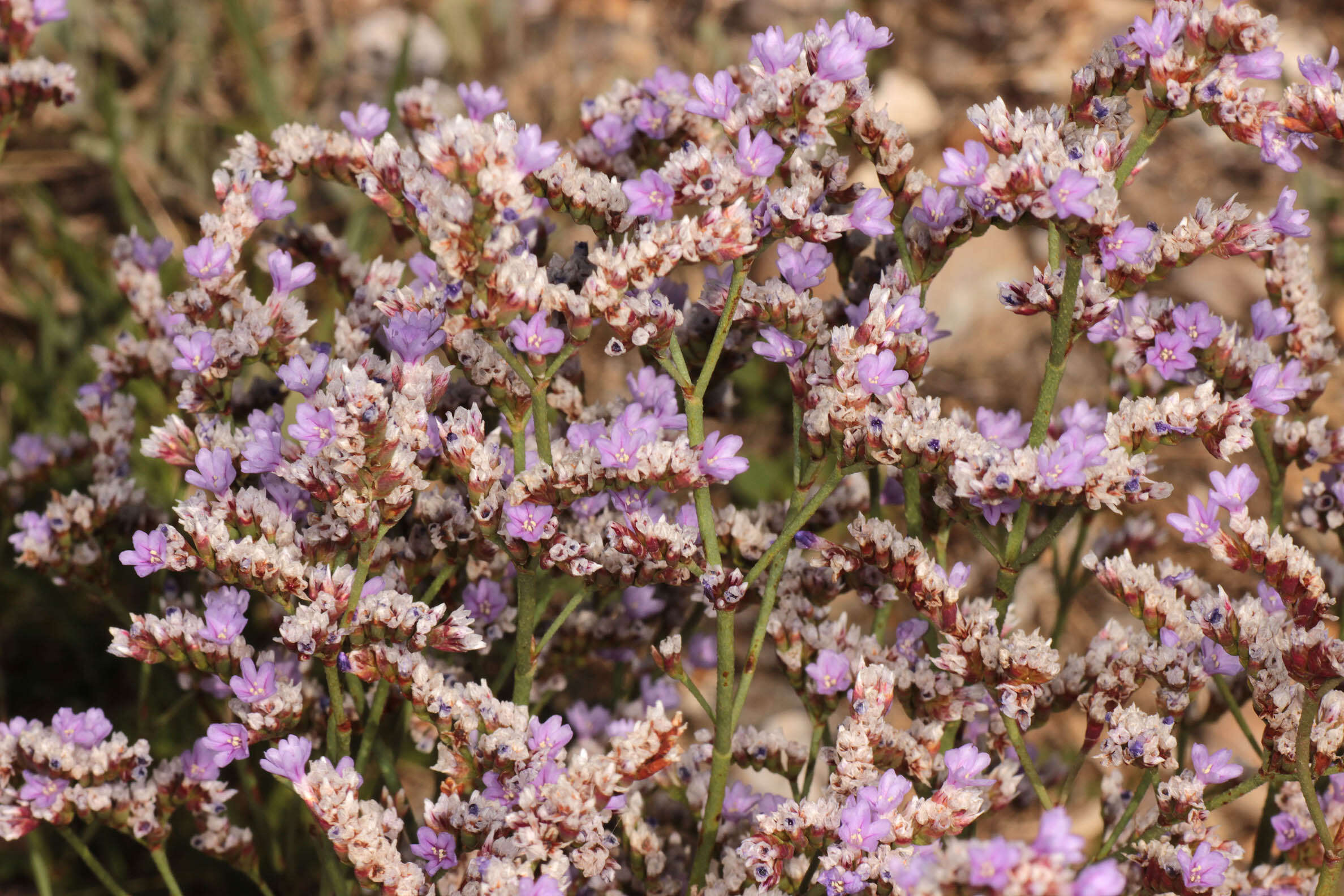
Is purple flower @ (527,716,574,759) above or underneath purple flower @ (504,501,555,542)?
underneath

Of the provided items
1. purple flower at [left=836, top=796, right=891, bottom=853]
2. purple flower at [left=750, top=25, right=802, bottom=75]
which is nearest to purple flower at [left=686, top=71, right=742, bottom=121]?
purple flower at [left=750, top=25, right=802, bottom=75]

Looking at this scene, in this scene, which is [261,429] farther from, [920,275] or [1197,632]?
[1197,632]

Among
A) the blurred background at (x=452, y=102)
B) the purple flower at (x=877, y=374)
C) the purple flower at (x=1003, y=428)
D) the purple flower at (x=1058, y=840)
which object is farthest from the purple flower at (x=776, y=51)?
the blurred background at (x=452, y=102)

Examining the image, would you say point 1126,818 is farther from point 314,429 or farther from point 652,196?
point 314,429

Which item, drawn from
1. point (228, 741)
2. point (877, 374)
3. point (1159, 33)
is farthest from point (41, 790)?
point (1159, 33)

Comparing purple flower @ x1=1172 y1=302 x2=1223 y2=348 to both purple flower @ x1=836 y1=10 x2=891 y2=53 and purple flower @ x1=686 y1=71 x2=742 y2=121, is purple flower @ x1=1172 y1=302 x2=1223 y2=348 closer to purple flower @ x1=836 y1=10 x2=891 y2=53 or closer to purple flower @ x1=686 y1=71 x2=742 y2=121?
purple flower @ x1=836 y1=10 x2=891 y2=53

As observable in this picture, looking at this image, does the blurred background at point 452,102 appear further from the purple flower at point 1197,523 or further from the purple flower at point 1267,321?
the purple flower at point 1197,523

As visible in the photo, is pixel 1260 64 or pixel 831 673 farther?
pixel 831 673
